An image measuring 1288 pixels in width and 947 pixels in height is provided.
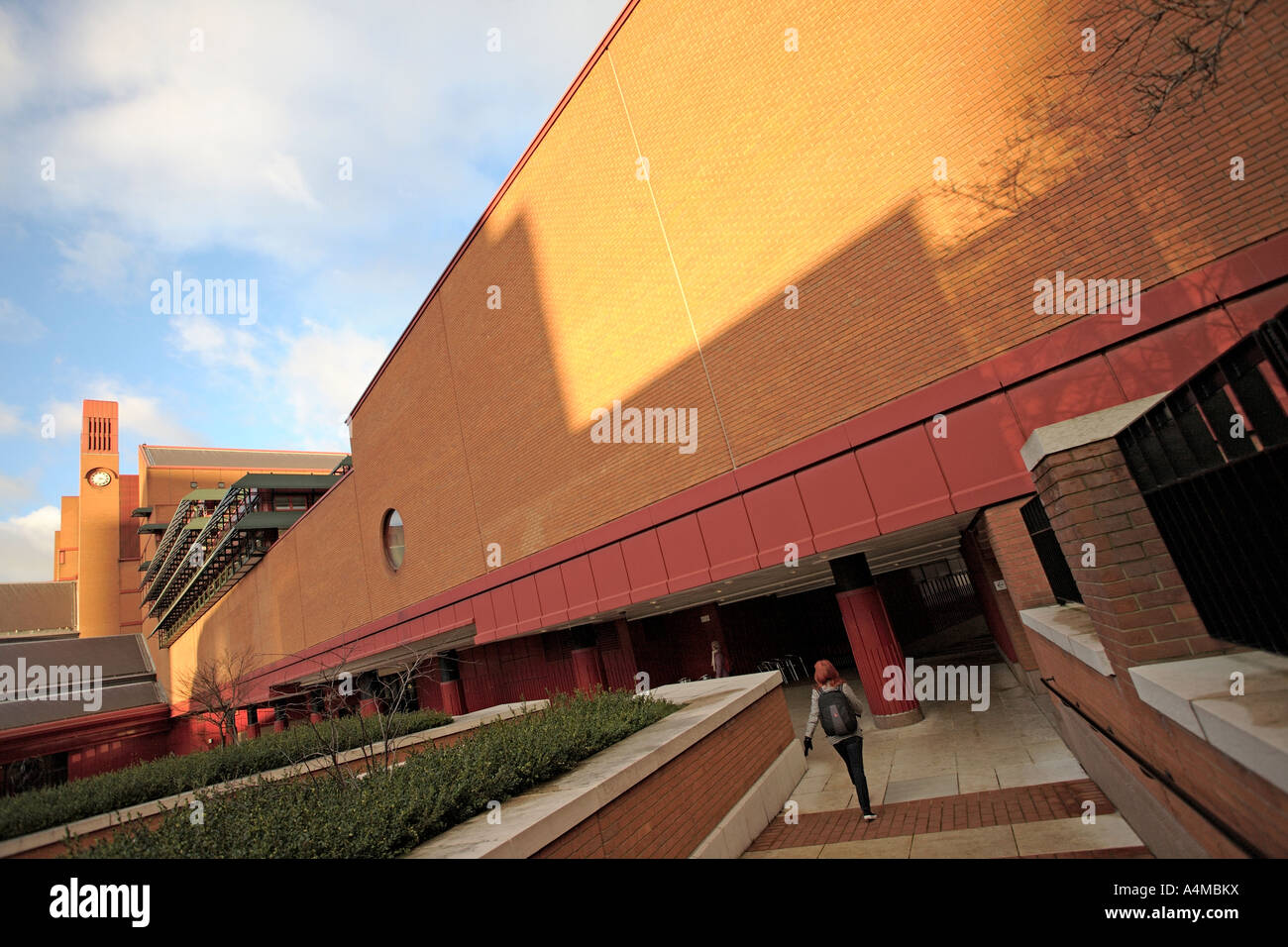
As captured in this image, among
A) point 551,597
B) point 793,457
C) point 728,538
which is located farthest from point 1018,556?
point 551,597

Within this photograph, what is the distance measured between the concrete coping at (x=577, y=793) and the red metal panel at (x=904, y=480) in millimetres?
4435

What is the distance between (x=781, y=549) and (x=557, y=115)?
13105mm

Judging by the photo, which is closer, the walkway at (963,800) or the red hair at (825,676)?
the walkway at (963,800)

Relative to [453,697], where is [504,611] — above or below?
above

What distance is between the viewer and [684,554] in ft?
44.5

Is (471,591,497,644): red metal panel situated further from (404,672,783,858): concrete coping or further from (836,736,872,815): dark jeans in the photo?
(836,736,872,815): dark jeans

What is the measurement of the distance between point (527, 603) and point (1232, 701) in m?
16.6

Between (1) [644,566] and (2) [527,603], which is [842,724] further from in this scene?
(2) [527,603]

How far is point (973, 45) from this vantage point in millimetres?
9523

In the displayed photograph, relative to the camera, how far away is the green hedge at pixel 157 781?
916 cm

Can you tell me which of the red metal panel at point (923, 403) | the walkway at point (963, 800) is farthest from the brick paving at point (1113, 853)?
the red metal panel at point (923, 403)

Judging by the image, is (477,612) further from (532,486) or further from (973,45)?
(973,45)

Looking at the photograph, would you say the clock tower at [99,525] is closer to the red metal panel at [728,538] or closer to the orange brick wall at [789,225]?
the orange brick wall at [789,225]
